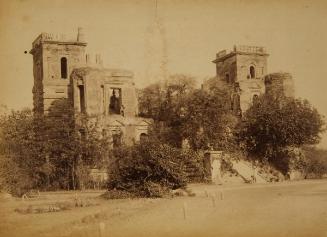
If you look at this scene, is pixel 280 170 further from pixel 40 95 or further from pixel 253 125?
pixel 40 95

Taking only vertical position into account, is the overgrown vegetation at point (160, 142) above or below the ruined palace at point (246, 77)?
below

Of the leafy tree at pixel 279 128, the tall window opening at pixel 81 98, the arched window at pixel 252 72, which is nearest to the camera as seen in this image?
the leafy tree at pixel 279 128

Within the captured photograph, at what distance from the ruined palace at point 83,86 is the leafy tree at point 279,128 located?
780cm

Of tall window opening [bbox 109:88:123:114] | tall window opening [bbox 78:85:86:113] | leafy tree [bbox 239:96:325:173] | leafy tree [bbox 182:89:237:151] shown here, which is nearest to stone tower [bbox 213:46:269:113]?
leafy tree [bbox 239:96:325:173]

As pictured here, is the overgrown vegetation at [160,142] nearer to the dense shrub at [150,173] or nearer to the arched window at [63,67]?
the dense shrub at [150,173]

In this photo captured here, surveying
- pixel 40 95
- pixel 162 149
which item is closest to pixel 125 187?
pixel 162 149

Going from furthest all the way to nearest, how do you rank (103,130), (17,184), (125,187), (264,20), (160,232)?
(103,130) < (17,184) < (125,187) < (264,20) < (160,232)

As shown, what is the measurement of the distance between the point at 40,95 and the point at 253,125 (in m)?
16.9

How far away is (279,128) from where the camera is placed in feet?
114

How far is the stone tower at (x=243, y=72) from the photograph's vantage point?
147ft

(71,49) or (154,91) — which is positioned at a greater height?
(71,49)

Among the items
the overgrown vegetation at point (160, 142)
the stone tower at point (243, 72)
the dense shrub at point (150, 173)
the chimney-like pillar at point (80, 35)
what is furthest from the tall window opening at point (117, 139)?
the stone tower at point (243, 72)

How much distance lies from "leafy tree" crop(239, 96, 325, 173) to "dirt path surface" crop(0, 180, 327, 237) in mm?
14915

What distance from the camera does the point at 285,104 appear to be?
3616 centimetres
